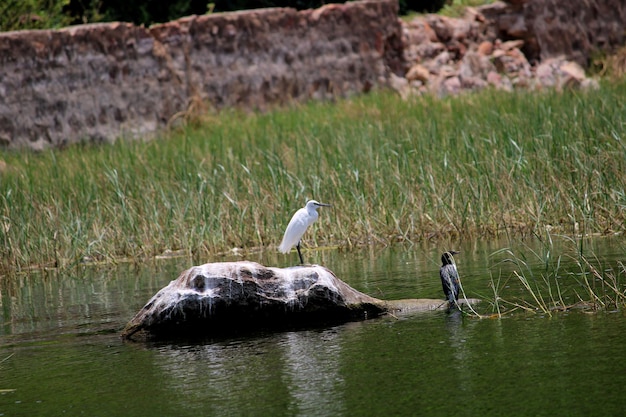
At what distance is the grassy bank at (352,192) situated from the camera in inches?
410

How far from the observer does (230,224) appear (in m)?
11.0

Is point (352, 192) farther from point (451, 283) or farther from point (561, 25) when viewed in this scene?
point (561, 25)

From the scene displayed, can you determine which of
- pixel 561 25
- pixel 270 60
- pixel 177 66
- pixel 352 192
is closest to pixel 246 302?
pixel 352 192

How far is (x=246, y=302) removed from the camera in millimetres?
6910

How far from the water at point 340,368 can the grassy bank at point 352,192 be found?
97.1 inches

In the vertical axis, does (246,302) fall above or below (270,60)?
below

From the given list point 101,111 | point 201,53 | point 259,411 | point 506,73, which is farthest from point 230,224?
point 506,73

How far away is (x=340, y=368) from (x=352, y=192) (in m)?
5.36

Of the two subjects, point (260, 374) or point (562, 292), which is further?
point (562, 292)

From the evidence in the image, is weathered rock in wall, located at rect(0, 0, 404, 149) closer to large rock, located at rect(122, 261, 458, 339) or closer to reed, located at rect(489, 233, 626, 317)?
large rock, located at rect(122, 261, 458, 339)

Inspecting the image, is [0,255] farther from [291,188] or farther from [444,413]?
[444,413]

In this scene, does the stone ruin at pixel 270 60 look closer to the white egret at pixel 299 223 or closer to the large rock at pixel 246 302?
the white egret at pixel 299 223

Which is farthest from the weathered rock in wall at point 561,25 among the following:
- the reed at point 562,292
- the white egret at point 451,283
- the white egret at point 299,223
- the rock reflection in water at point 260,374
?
the rock reflection in water at point 260,374

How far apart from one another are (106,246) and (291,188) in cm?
209
